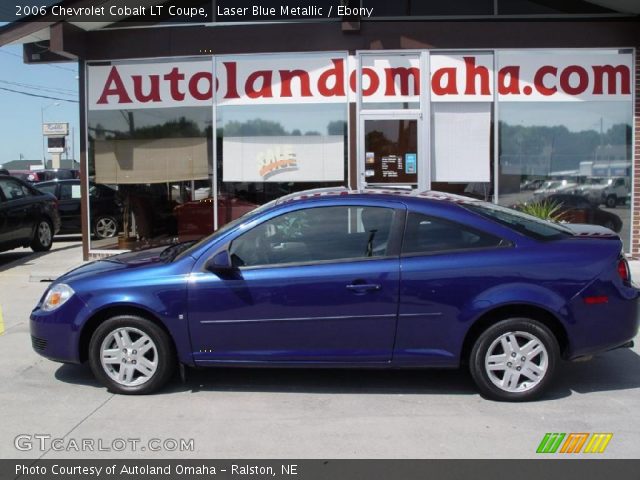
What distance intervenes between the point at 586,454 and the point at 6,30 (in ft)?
31.5

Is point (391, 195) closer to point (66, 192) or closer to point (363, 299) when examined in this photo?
point (363, 299)

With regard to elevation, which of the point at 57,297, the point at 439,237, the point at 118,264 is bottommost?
the point at 57,297

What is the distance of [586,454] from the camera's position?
13.2ft

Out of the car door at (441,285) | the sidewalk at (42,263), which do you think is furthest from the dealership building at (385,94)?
the car door at (441,285)

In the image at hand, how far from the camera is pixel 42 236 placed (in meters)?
13.3

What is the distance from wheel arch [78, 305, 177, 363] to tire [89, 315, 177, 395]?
40mm

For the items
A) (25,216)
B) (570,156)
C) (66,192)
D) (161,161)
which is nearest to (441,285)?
(570,156)

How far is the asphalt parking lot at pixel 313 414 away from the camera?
412cm

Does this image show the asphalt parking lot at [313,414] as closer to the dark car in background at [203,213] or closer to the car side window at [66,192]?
the dark car in background at [203,213]

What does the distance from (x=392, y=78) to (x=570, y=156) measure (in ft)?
9.93

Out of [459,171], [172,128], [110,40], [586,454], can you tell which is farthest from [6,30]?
[586,454]

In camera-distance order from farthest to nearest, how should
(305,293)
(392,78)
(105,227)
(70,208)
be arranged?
(70,208) → (105,227) → (392,78) → (305,293)

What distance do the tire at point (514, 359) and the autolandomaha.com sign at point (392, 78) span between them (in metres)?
6.29
